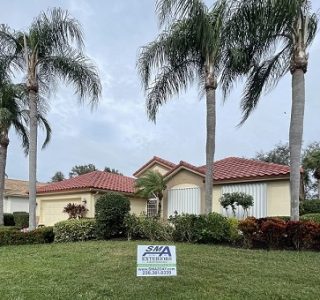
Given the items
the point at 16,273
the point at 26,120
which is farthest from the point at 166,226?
the point at 26,120

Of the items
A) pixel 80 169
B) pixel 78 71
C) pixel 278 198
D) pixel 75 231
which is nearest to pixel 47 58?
pixel 78 71

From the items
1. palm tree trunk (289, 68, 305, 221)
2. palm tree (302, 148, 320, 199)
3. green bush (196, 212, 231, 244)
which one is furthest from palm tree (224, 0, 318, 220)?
palm tree (302, 148, 320, 199)

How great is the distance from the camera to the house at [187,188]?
2030 centimetres

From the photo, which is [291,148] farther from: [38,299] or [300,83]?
[38,299]

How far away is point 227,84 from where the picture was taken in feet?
59.1

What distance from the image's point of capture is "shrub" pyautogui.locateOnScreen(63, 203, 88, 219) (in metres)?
25.3

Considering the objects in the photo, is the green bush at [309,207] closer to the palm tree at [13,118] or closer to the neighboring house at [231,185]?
the neighboring house at [231,185]

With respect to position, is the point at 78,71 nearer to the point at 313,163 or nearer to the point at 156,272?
the point at 156,272

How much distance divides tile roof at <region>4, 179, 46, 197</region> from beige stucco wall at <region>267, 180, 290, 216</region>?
26.0 meters

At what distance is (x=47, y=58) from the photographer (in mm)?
19750

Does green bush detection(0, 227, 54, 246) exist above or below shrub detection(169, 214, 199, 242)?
below

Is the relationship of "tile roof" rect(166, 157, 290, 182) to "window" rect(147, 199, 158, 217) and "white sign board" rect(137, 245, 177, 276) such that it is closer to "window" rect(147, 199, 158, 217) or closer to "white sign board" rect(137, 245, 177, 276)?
"window" rect(147, 199, 158, 217)

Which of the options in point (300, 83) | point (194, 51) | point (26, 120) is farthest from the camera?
point (26, 120)

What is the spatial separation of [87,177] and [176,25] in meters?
14.1
